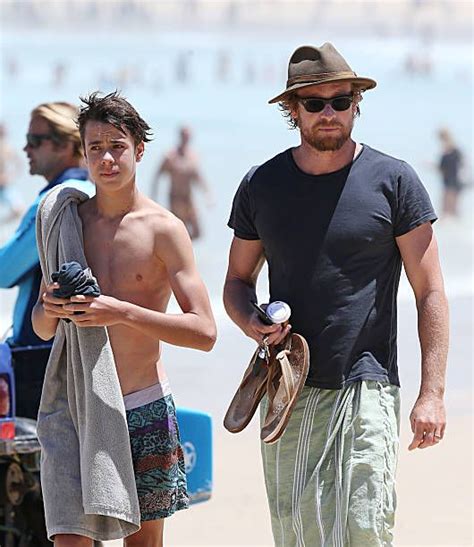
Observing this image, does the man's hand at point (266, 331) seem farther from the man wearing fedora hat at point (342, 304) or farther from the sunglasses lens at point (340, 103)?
the sunglasses lens at point (340, 103)

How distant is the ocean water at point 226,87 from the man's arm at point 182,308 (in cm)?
3167

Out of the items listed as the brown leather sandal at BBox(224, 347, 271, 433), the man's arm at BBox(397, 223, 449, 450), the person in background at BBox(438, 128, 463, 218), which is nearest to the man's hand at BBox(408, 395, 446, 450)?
the man's arm at BBox(397, 223, 449, 450)

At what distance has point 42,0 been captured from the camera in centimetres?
6078

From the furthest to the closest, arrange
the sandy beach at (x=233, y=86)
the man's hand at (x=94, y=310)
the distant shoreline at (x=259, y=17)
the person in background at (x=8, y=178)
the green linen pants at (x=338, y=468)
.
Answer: the distant shoreline at (x=259, y=17) → the person in background at (x=8, y=178) → the sandy beach at (x=233, y=86) → the green linen pants at (x=338, y=468) → the man's hand at (x=94, y=310)

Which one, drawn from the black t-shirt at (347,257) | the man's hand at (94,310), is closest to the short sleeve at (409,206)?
the black t-shirt at (347,257)

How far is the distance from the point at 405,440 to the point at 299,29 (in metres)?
56.8

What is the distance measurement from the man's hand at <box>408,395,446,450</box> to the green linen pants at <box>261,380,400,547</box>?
9 centimetres

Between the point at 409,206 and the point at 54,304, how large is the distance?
102 cm

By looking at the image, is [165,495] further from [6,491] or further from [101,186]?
[6,491]

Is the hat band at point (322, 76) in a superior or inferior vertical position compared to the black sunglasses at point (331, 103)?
superior

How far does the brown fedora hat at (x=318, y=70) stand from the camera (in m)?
4.06

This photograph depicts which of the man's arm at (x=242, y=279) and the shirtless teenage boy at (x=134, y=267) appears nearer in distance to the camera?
the shirtless teenage boy at (x=134, y=267)

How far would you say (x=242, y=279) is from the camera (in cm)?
431

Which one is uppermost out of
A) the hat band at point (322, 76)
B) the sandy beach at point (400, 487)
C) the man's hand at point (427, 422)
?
the hat band at point (322, 76)
